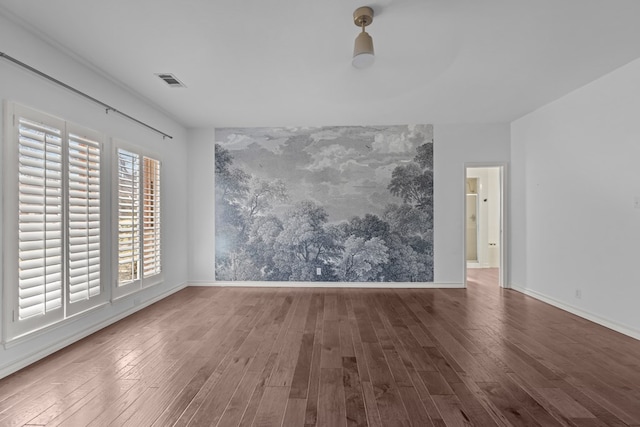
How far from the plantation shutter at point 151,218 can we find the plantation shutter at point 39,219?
4.38ft

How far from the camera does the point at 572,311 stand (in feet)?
12.3

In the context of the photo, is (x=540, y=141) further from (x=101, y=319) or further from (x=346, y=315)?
(x=101, y=319)

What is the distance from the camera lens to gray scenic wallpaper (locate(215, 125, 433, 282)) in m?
5.15

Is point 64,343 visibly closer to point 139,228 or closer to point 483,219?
point 139,228

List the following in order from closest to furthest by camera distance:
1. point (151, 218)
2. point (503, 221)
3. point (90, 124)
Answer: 1. point (90, 124)
2. point (151, 218)
3. point (503, 221)

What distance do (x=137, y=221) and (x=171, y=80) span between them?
1.86m

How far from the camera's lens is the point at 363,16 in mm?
2260

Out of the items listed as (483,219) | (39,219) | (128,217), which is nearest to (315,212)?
(128,217)

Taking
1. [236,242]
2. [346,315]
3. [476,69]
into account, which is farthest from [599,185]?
[236,242]

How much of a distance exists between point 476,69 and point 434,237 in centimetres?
279

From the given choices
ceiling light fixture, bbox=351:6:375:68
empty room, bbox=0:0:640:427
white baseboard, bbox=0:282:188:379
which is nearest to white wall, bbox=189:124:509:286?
empty room, bbox=0:0:640:427

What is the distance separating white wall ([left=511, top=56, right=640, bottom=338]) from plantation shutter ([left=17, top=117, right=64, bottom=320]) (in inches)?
224

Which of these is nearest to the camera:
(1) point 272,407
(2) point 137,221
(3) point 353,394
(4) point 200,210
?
(1) point 272,407

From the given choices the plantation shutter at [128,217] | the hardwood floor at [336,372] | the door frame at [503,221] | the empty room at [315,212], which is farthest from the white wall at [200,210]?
the door frame at [503,221]
